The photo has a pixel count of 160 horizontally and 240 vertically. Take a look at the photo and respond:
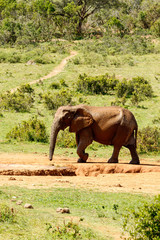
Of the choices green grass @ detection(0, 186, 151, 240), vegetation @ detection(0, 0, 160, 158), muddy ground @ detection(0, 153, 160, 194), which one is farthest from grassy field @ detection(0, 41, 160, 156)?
green grass @ detection(0, 186, 151, 240)

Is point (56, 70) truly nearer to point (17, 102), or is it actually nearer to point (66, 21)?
point (17, 102)

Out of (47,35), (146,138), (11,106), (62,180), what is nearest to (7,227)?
(62,180)

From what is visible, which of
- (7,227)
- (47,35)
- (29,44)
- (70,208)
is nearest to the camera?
(7,227)

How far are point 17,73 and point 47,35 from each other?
63.1 feet

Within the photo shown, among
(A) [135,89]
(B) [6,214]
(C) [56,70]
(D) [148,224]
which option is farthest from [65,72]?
(D) [148,224]

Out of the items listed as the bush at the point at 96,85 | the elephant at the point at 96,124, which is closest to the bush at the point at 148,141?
the elephant at the point at 96,124

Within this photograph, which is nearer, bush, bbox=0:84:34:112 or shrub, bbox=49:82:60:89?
bush, bbox=0:84:34:112

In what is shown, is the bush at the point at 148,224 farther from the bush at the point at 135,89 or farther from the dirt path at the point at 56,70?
the dirt path at the point at 56,70

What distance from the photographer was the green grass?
6.44 metres

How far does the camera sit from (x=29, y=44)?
4894 cm

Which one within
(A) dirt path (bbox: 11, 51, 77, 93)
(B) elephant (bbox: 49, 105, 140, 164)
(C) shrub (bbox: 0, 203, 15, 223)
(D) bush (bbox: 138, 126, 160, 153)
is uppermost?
(C) shrub (bbox: 0, 203, 15, 223)

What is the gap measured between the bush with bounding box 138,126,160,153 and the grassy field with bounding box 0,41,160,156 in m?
0.78

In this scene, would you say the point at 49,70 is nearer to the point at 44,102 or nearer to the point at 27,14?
the point at 44,102

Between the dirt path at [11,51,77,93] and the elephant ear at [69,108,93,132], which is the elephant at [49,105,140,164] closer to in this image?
the elephant ear at [69,108,93,132]
